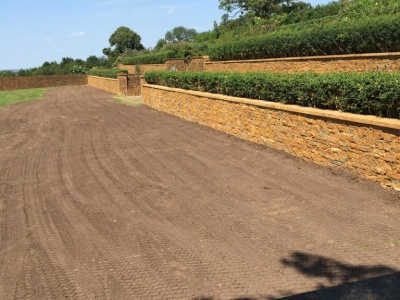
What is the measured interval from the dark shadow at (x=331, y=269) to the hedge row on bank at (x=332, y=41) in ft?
34.2

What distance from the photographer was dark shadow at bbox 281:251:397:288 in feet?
15.0

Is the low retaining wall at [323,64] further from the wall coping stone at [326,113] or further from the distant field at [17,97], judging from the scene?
the distant field at [17,97]

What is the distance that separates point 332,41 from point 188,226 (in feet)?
38.0

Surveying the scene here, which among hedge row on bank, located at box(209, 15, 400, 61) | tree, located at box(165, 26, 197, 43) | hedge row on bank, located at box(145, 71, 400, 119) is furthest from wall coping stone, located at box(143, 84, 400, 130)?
tree, located at box(165, 26, 197, 43)

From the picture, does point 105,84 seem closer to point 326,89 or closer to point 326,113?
point 326,89

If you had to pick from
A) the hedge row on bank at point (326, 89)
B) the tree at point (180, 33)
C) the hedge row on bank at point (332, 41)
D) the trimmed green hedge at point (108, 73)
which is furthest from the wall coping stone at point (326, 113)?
the tree at point (180, 33)

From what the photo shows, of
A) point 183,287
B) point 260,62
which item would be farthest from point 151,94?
point 183,287

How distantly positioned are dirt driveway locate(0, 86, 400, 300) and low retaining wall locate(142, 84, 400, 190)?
309 mm

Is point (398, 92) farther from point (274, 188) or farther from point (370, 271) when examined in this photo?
point (370, 271)

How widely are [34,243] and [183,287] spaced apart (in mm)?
2607

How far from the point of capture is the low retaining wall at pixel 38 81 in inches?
1971

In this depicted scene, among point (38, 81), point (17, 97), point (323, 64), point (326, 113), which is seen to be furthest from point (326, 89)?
point (38, 81)

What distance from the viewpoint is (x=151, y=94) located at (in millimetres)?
21953

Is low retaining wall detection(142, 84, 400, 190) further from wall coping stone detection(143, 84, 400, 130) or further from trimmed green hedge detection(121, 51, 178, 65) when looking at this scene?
trimmed green hedge detection(121, 51, 178, 65)
